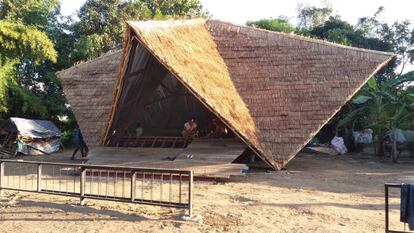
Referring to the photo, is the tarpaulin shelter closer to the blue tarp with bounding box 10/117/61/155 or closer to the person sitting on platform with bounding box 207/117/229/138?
the blue tarp with bounding box 10/117/61/155

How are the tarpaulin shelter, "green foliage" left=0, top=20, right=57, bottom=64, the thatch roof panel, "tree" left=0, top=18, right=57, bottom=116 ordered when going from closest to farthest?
1. the thatch roof panel
2. "green foliage" left=0, top=20, right=57, bottom=64
3. "tree" left=0, top=18, right=57, bottom=116
4. the tarpaulin shelter

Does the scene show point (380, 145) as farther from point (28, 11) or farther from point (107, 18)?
point (28, 11)

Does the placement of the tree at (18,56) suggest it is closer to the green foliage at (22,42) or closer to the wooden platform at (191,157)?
the green foliage at (22,42)

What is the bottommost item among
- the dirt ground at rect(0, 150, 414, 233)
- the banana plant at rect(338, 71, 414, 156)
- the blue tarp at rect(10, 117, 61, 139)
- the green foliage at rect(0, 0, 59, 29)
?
the dirt ground at rect(0, 150, 414, 233)

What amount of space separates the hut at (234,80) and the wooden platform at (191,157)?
55 cm

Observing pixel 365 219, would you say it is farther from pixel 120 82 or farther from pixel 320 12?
pixel 320 12

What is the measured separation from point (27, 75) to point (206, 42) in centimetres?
1449

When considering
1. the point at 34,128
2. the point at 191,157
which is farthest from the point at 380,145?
the point at 34,128

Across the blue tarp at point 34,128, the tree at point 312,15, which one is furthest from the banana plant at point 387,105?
the tree at point 312,15

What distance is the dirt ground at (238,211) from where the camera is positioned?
22.5 ft

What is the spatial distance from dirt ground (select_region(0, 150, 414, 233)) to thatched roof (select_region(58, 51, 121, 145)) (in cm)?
512

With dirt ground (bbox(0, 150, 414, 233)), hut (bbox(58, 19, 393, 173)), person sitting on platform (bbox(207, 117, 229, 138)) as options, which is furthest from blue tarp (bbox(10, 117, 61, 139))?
dirt ground (bbox(0, 150, 414, 233))

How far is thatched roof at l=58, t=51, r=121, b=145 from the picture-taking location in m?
14.6

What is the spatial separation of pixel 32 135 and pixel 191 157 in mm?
11971
